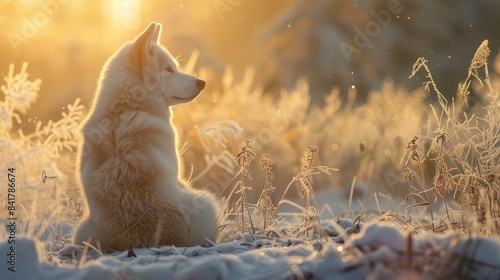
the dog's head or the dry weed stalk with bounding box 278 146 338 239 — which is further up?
the dog's head

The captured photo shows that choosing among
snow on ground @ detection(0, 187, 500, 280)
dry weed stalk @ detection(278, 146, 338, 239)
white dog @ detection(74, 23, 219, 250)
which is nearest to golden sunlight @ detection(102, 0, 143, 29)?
white dog @ detection(74, 23, 219, 250)

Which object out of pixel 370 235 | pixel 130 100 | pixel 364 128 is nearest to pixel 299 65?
pixel 364 128

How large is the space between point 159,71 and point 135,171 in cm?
98

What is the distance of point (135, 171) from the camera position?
3.72 meters

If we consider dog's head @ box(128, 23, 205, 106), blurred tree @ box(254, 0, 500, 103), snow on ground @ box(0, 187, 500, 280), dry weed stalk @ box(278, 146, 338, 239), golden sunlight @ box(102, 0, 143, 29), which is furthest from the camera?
blurred tree @ box(254, 0, 500, 103)

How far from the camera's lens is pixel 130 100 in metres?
4.04

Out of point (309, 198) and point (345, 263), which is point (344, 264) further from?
point (309, 198)

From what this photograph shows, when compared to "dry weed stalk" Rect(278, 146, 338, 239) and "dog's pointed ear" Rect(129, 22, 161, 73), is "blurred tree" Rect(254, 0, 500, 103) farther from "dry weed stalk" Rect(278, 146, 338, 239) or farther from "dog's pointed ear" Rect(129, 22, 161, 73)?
"dry weed stalk" Rect(278, 146, 338, 239)

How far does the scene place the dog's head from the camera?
4.23 metres

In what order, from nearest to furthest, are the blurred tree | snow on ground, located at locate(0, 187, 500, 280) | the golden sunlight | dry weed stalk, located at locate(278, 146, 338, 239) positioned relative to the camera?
snow on ground, located at locate(0, 187, 500, 280) → dry weed stalk, located at locate(278, 146, 338, 239) → the golden sunlight → the blurred tree

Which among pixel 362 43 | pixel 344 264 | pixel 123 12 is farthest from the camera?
pixel 362 43

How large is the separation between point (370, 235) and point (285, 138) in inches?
308

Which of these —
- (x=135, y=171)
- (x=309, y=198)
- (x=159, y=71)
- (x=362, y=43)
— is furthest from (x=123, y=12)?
(x=309, y=198)

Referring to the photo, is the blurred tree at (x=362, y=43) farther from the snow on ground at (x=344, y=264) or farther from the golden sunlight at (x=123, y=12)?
the snow on ground at (x=344, y=264)
